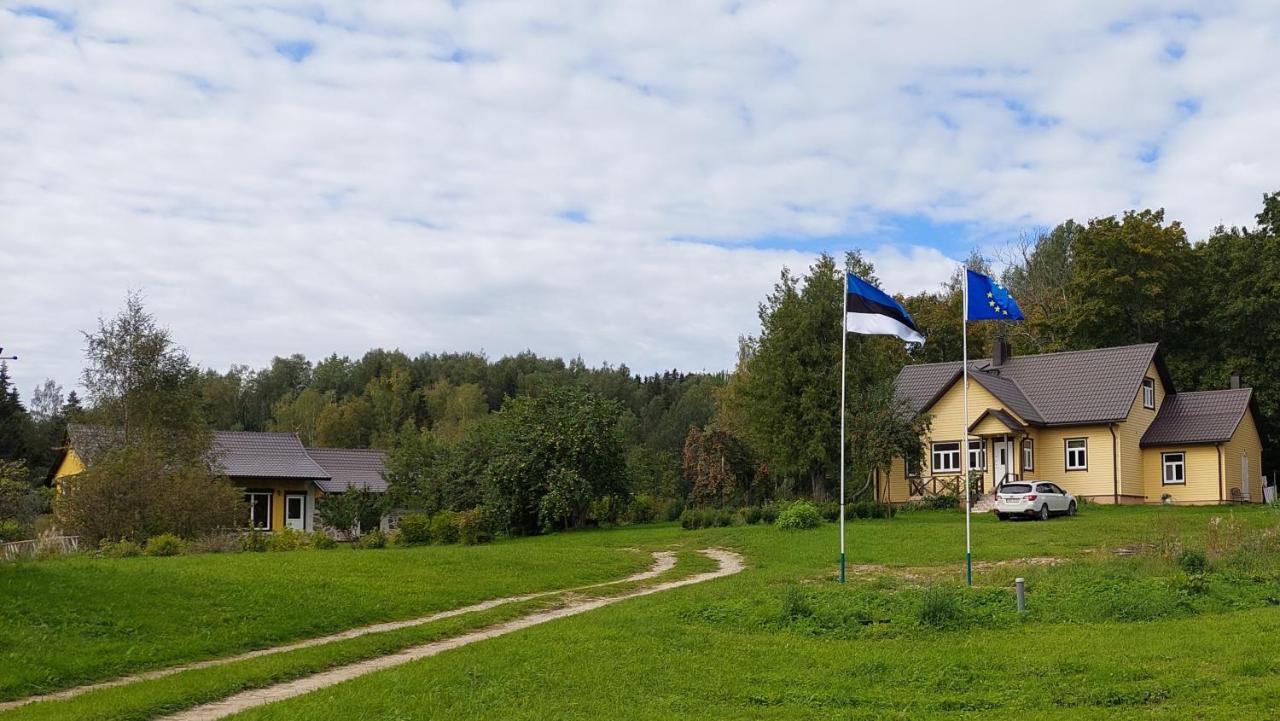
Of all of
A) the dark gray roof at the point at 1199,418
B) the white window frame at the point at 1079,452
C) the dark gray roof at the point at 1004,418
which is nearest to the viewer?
the dark gray roof at the point at 1004,418

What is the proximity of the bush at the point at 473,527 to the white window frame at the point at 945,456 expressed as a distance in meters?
18.4

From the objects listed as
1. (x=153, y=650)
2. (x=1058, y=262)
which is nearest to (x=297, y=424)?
(x=1058, y=262)

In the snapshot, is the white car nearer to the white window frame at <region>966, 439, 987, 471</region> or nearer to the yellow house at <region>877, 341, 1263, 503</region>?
the yellow house at <region>877, 341, 1263, 503</region>

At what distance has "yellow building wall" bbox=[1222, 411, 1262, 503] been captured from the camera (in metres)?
41.8

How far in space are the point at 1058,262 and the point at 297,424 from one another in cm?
6037

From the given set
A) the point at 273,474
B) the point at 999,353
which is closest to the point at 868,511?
the point at 999,353

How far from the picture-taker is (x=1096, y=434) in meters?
41.9

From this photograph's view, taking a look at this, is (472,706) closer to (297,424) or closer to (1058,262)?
(1058,262)

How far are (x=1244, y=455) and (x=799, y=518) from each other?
72.8ft

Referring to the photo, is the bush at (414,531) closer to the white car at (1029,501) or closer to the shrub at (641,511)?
the shrub at (641,511)

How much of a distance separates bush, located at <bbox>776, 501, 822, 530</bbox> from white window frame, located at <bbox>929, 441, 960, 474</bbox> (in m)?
13.3

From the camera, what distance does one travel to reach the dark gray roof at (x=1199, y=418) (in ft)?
137

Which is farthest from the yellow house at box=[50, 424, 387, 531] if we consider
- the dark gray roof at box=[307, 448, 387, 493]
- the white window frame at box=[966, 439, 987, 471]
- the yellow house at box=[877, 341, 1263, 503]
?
the white window frame at box=[966, 439, 987, 471]

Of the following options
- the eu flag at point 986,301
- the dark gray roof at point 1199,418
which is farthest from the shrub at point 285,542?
the dark gray roof at point 1199,418
